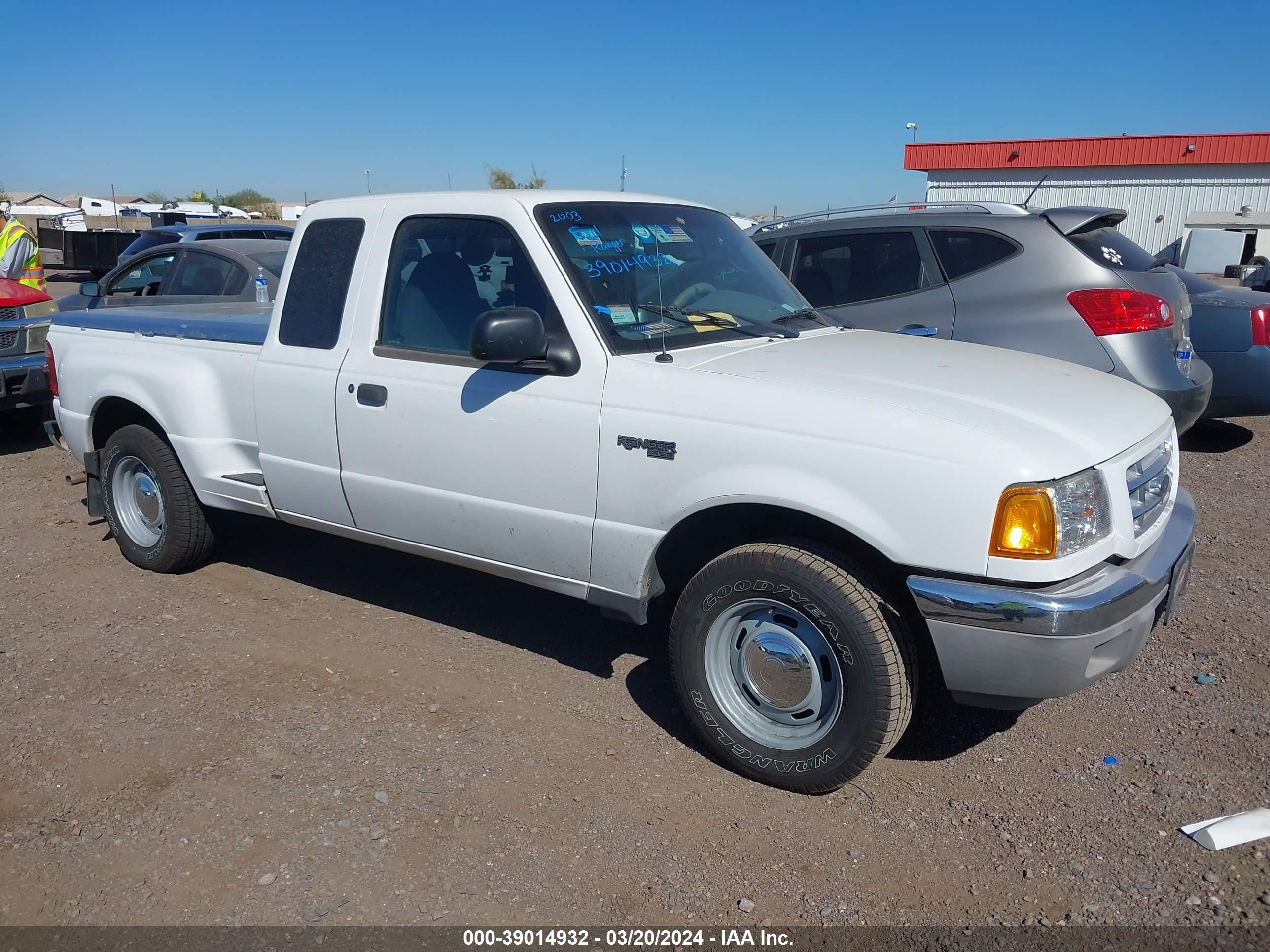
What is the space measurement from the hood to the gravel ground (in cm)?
118

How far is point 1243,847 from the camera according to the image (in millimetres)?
3018

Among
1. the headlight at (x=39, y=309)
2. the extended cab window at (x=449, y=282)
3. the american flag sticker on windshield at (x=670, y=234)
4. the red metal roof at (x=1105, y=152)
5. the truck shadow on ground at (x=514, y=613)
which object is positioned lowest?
the truck shadow on ground at (x=514, y=613)

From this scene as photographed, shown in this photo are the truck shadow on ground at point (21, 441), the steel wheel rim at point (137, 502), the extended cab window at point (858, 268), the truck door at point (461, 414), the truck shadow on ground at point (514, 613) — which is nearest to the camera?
the truck door at point (461, 414)

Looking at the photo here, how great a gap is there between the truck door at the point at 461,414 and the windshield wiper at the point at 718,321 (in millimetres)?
409

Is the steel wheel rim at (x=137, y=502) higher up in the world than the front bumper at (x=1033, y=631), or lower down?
lower down

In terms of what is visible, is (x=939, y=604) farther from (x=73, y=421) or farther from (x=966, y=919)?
(x=73, y=421)

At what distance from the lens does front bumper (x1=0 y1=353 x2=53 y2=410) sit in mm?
8281

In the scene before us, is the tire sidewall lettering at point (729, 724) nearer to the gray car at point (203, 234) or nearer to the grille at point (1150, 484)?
the grille at point (1150, 484)

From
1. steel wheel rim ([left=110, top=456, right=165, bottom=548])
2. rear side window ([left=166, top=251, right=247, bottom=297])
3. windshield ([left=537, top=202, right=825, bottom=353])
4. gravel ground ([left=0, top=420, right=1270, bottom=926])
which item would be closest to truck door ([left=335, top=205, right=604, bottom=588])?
windshield ([left=537, top=202, right=825, bottom=353])

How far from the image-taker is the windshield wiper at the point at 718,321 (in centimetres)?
383

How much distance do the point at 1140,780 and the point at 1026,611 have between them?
1.05 metres

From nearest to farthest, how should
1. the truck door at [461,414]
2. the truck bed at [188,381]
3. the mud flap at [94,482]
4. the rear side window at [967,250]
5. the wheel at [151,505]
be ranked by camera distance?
the truck door at [461,414]
the truck bed at [188,381]
the wheel at [151,505]
the mud flap at [94,482]
the rear side window at [967,250]

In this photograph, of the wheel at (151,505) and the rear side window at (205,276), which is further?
the rear side window at (205,276)

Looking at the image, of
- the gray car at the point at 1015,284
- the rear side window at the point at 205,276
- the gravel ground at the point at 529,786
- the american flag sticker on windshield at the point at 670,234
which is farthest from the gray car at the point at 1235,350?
the rear side window at the point at 205,276
